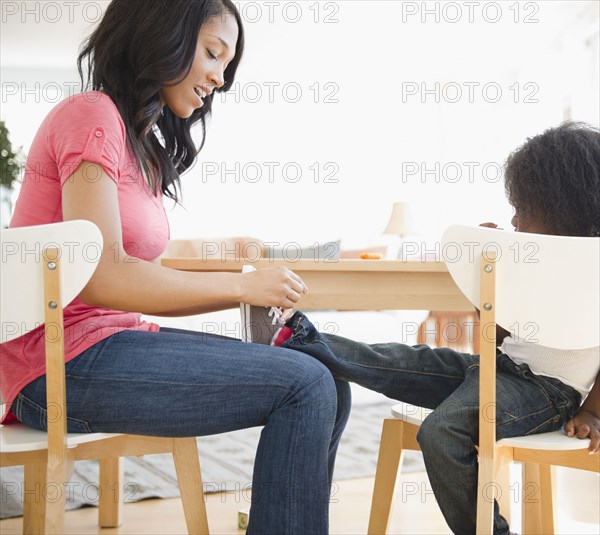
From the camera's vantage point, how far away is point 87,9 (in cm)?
597

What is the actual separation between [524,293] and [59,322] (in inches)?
26.7

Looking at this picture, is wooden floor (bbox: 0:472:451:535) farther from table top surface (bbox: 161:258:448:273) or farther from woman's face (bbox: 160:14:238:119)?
woman's face (bbox: 160:14:238:119)

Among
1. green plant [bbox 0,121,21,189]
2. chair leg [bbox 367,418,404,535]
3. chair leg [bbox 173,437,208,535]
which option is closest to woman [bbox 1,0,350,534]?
chair leg [bbox 173,437,208,535]

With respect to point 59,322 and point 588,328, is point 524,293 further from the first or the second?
point 59,322

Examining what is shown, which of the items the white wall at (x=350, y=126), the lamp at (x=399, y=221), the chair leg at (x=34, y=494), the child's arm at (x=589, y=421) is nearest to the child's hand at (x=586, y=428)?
the child's arm at (x=589, y=421)

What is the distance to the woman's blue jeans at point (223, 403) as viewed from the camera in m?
1.07

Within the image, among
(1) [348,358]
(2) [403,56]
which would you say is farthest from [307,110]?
(1) [348,358]

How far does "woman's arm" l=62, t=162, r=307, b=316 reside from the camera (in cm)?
112

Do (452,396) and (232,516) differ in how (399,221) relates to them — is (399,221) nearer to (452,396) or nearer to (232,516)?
(232,516)

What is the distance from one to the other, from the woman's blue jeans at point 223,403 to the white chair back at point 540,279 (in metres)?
0.30

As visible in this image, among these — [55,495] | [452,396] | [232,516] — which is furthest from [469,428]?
[232,516]

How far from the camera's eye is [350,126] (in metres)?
8.20

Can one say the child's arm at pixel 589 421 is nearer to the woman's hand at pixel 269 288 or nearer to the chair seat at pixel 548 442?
the chair seat at pixel 548 442

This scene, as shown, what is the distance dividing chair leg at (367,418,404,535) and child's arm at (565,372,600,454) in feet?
1.09
